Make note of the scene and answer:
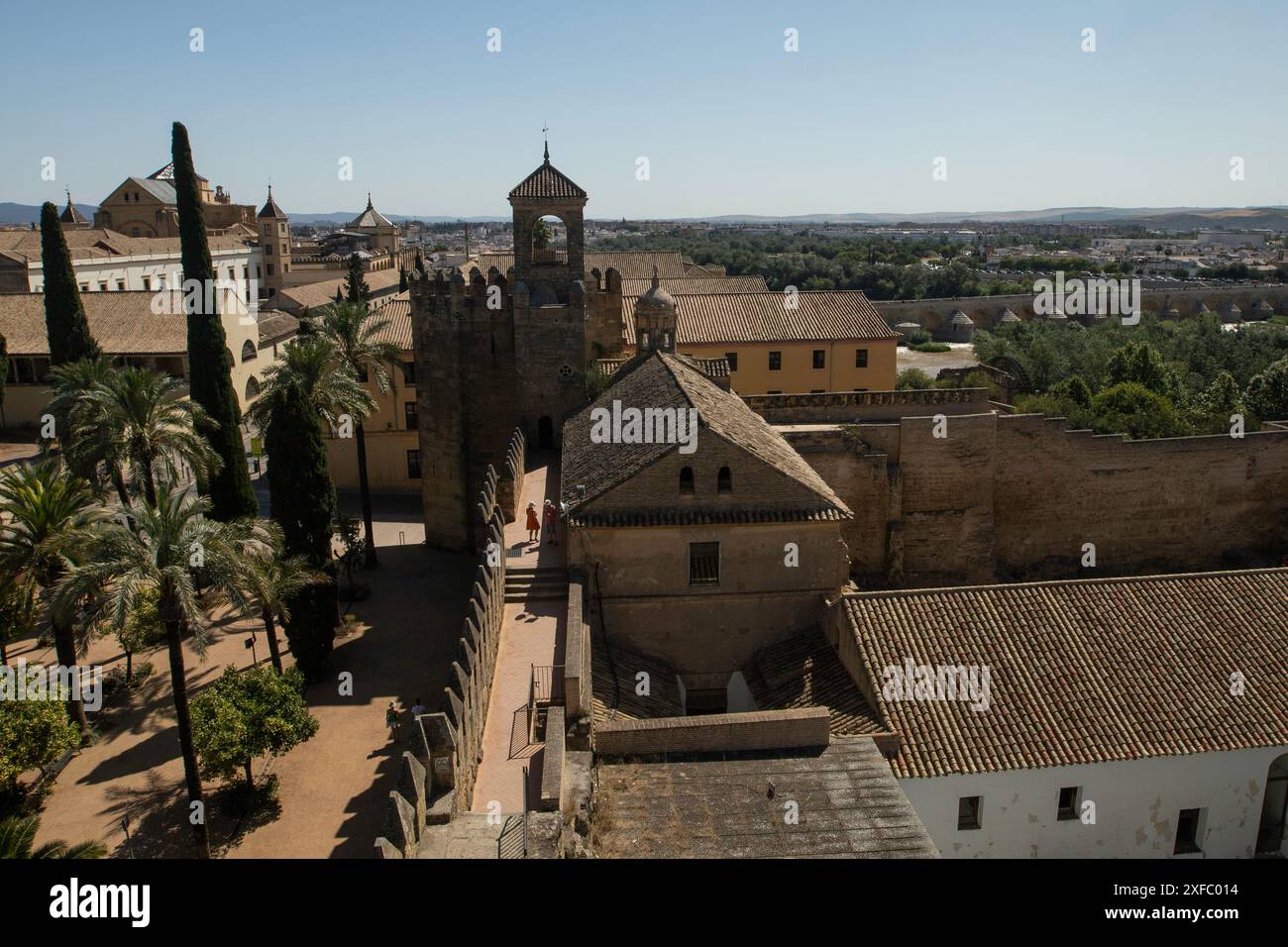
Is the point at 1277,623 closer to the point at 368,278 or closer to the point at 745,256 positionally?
the point at 368,278

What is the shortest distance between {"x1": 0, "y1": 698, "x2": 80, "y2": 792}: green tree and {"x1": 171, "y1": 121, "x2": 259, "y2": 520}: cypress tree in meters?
10.5

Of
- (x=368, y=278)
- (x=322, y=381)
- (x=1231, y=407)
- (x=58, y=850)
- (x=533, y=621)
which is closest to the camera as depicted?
(x=58, y=850)

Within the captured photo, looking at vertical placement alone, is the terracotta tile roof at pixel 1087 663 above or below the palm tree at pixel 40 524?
below

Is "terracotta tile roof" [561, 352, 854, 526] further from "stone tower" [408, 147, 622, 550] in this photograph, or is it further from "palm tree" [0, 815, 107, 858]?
"palm tree" [0, 815, 107, 858]

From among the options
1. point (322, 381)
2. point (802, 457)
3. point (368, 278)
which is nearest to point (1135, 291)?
point (368, 278)

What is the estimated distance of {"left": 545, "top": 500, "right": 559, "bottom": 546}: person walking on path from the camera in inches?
943

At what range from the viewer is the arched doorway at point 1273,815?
17297mm

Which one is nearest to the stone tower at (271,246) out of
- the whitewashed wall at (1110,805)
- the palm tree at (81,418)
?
the palm tree at (81,418)

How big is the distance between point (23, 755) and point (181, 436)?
8.48 meters

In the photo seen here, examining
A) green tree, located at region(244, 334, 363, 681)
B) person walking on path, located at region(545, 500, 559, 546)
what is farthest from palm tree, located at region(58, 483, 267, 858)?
person walking on path, located at region(545, 500, 559, 546)

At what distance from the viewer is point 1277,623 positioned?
18.9m

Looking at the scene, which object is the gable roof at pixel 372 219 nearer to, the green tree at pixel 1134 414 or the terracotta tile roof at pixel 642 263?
the terracotta tile roof at pixel 642 263

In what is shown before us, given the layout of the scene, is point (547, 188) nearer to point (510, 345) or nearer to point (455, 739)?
point (510, 345)

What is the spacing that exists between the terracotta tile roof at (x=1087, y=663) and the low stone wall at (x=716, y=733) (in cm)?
173
